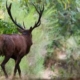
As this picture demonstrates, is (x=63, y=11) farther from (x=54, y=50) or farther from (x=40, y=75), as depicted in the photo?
(x=40, y=75)

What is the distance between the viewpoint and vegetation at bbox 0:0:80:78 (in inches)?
442

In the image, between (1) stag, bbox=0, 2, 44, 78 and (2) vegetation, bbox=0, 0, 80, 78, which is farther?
(2) vegetation, bbox=0, 0, 80, 78

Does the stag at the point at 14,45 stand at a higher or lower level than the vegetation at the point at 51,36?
higher

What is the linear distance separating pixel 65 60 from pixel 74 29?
114cm

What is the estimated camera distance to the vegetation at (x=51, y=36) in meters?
11.2

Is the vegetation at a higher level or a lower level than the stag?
lower

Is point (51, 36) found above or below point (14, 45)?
below

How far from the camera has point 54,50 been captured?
13320mm

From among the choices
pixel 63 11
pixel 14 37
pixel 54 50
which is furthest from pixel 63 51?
pixel 14 37

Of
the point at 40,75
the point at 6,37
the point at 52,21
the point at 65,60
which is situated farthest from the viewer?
the point at 65,60

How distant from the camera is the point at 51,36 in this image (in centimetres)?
1245

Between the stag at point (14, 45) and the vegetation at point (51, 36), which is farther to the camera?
the vegetation at point (51, 36)

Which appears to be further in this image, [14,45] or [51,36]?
[51,36]

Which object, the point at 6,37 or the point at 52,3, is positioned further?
the point at 52,3
